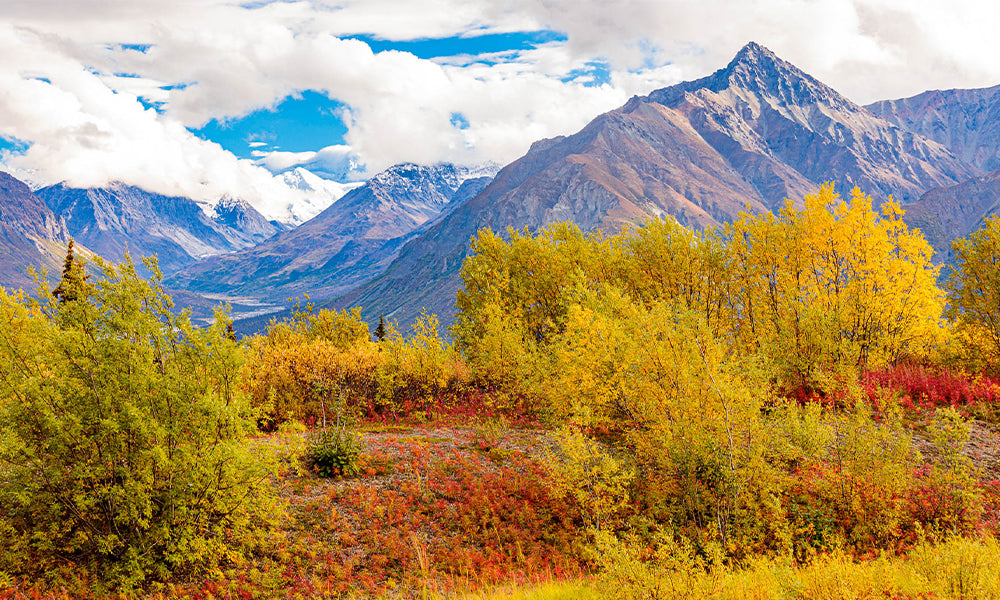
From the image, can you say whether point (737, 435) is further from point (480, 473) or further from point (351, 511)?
point (351, 511)

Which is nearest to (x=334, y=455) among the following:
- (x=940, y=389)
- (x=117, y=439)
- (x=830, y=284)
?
(x=117, y=439)

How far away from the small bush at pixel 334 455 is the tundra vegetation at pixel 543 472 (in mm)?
94

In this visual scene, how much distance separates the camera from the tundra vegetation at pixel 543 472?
40.8 feet

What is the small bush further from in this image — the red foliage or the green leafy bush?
the red foliage

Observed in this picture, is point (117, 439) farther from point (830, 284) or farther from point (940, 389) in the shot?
point (940, 389)

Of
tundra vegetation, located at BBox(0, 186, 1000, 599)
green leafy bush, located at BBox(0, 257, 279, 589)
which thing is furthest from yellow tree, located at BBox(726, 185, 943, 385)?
green leafy bush, located at BBox(0, 257, 279, 589)

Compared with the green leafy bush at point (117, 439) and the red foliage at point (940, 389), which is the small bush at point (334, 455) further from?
the red foliage at point (940, 389)

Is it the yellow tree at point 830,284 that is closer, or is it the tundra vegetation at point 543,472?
the tundra vegetation at point 543,472

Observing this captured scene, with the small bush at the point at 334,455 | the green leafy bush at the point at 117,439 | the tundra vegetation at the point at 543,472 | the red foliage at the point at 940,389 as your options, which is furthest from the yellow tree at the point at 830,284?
the green leafy bush at the point at 117,439

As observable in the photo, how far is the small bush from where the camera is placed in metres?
20.4

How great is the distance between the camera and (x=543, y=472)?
22.2m

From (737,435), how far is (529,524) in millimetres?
8485

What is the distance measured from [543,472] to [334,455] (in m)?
9.12

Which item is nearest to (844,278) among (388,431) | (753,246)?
(753,246)
